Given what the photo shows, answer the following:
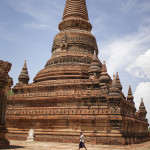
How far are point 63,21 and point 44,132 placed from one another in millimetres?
18193

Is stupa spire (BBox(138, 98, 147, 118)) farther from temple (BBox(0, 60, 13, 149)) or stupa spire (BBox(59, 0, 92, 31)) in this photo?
temple (BBox(0, 60, 13, 149))

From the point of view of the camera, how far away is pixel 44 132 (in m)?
21.6

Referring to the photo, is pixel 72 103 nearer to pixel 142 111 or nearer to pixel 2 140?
pixel 2 140

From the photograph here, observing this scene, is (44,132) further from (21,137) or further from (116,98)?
(116,98)

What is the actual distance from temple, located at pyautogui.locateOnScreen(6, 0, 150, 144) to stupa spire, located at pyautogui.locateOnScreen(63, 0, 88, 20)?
3248mm

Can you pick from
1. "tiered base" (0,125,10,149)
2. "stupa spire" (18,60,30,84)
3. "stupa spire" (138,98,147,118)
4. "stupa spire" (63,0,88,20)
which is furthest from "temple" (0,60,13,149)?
"stupa spire" (138,98,147,118)

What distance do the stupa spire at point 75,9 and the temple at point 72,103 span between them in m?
3.25

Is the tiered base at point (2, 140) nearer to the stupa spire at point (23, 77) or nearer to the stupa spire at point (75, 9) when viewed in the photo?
the stupa spire at point (23, 77)

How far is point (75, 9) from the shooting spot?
113 ft

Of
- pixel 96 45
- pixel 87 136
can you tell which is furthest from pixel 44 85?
pixel 96 45

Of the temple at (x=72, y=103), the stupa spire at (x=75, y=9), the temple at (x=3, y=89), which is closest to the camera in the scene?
the temple at (x=3, y=89)

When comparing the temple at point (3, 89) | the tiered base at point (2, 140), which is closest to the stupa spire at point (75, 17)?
the temple at point (3, 89)

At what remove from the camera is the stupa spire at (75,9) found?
34125mm

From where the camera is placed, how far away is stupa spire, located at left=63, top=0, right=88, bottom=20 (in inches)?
1344
